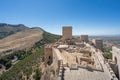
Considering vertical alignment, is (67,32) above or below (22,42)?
above

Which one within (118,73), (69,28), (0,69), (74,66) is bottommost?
(0,69)

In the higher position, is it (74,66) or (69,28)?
(69,28)

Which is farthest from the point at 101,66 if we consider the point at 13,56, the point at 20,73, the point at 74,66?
the point at 13,56

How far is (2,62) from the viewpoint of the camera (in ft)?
264

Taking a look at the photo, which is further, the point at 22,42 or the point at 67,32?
the point at 22,42

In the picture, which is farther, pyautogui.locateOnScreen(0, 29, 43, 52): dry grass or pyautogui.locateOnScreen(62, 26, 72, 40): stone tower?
pyautogui.locateOnScreen(0, 29, 43, 52): dry grass

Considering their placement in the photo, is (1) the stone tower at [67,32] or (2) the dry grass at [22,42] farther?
(2) the dry grass at [22,42]

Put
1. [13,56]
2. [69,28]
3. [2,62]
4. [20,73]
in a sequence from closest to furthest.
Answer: [69,28] → [20,73] → [2,62] → [13,56]

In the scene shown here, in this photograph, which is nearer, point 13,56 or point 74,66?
point 74,66

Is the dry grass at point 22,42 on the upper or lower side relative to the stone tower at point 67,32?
lower

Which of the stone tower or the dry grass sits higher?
the stone tower

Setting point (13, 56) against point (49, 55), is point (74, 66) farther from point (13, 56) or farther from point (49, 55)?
point (13, 56)

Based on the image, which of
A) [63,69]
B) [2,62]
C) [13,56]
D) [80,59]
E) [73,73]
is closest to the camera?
[73,73]

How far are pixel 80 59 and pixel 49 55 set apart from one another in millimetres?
11428
